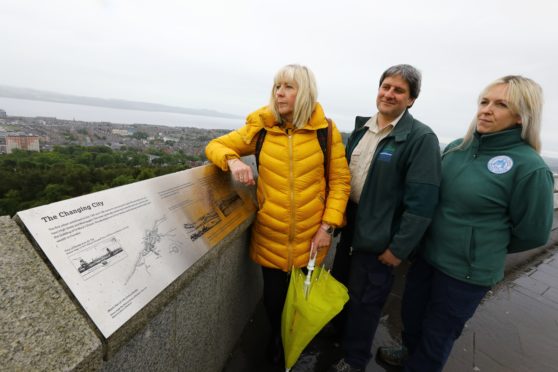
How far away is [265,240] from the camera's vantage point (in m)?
2.43

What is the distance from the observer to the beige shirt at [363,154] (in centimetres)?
233

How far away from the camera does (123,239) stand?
1347 millimetres

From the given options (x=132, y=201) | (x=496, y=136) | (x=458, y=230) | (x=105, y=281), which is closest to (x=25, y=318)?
(x=105, y=281)

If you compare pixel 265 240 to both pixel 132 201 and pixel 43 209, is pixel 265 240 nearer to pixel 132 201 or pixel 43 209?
pixel 132 201

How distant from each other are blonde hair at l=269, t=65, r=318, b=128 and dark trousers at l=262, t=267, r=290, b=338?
1.26 metres

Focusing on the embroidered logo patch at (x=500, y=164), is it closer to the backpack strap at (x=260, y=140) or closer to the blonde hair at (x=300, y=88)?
the blonde hair at (x=300, y=88)

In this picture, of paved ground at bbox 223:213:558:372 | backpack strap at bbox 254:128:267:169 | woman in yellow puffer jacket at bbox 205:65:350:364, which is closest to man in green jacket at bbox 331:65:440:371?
woman in yellow puffer jacket at bbox 205:65:350:364

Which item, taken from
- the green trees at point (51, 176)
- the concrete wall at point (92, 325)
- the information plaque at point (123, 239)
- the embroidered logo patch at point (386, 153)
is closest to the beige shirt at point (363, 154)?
the embroidered logo patch at point (386, 153)

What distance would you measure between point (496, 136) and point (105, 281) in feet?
7.94

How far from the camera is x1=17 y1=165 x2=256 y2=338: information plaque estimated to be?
3.59 ft

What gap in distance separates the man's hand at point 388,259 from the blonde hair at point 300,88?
1.17 meters

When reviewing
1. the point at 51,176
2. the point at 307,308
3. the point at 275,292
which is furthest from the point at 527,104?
the point at 51,176

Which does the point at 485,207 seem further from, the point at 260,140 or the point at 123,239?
the point at 123,239

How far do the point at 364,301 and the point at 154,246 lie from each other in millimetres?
1795
